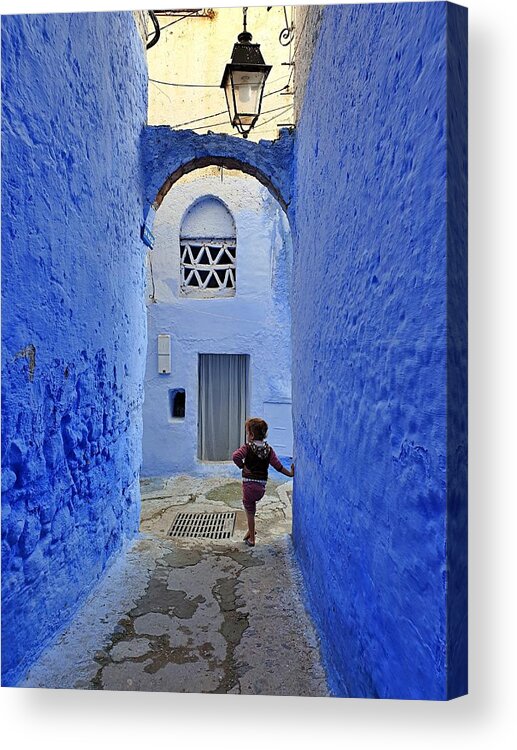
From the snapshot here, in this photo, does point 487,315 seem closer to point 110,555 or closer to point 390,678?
point 390,678

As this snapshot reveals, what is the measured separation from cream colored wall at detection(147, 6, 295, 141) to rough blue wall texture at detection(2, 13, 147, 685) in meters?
2.21

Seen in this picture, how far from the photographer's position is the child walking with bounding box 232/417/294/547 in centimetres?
407

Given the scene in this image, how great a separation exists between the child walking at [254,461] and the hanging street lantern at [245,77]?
7.12ft

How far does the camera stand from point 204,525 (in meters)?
5.36

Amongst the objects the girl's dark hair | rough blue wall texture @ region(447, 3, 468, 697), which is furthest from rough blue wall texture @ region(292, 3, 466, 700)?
the girl's dark hair

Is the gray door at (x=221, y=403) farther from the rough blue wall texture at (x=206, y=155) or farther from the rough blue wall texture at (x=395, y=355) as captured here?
the rough blue wall texture at (x=395, y=355)

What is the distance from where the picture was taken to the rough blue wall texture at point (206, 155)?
14.6 ft

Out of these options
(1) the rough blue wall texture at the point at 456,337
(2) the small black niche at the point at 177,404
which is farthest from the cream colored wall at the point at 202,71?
(1) the rough blue wall texture at the point at 456,337

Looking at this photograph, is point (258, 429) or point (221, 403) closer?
point (258, 429)

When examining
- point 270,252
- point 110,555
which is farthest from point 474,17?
point 270,252

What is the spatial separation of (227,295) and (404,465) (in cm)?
653

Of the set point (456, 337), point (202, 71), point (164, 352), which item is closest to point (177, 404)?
point (164, 352)

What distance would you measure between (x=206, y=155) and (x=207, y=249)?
Result: 3.26 m

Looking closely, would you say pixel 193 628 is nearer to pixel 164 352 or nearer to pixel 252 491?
pixel 252 491
